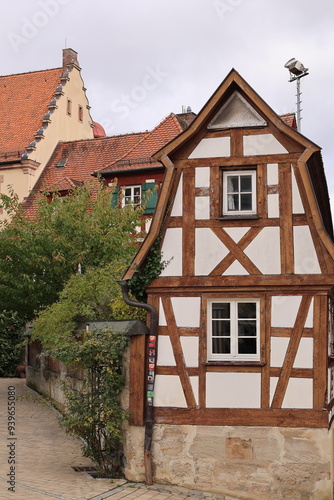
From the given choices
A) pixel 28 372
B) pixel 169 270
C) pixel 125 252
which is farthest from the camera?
pixel 28 372

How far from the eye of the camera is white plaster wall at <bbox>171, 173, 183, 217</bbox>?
13172mm

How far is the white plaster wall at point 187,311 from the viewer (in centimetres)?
1281

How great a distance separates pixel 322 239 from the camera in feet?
40.4

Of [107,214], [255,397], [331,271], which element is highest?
[107,214]

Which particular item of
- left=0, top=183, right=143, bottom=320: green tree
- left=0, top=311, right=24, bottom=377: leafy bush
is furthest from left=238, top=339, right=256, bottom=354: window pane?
left=0, top=311, right=24, bottom=377: leafy bush

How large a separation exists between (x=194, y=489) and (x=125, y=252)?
32.4 ft

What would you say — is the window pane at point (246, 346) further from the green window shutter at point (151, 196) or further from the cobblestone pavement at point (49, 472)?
the green window shutter at point (151, 196)

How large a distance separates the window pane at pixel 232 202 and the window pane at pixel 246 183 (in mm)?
174

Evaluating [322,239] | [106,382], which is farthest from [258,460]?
[322,239]

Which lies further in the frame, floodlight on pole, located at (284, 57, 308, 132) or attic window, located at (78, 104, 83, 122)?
attic window, located at (78, 104, 83, 122)

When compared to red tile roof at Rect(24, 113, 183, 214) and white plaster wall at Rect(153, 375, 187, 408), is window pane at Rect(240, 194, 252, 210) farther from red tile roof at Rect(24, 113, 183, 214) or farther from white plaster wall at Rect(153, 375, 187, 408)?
red tile roof at Rect(24, 113, 183, 214)

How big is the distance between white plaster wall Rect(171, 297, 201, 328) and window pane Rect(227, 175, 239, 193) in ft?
6.69

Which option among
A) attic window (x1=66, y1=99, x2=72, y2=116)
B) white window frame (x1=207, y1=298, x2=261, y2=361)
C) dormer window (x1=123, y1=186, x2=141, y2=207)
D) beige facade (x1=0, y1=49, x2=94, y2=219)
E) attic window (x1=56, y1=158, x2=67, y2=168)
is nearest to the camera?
white window frame (x1=207, y1=298, x2=261, y2=361)

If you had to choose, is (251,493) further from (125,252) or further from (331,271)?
(125,252)
